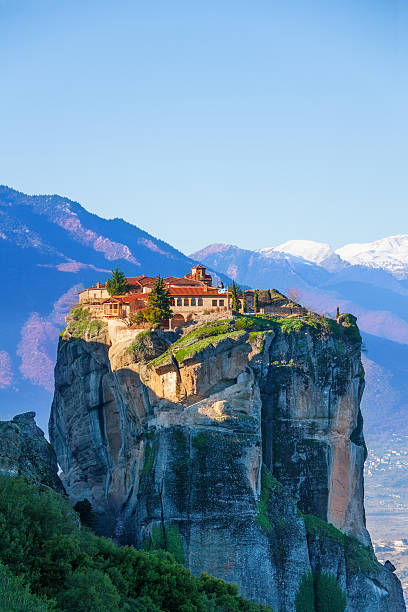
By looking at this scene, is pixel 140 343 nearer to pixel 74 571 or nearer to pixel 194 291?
pixel 194 291

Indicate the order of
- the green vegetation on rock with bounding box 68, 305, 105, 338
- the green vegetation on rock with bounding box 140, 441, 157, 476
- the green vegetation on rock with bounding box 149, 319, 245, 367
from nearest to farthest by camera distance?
the green vegetation on rock with bounding box 140, 441, 157, 476 → the green vegetation on rock with bounding box 149, 319, 245, 367 → the green vegetation on rock with bounding box 68, 305, 105, 338

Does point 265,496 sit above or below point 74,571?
above

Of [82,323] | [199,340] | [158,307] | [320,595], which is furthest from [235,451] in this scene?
[82,323]

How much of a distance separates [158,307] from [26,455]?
962 inches

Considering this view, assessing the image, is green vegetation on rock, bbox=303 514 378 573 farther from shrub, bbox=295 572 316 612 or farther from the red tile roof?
the red tile roof

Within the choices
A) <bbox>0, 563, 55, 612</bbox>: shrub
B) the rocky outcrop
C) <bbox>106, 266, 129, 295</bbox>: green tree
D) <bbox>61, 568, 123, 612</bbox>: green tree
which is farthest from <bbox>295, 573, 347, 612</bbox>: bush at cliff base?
<bbox>0, 563, 55, 612</bbox>: shrub

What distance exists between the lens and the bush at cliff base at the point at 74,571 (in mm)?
69938

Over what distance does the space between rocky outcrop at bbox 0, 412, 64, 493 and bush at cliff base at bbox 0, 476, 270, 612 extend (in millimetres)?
6280

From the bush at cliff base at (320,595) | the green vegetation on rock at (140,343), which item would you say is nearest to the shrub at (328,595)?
the bush at cliff base at (320,595)

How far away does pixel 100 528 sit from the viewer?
356 ft

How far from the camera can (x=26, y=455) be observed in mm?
97062

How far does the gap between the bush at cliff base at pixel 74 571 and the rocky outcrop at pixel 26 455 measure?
247 inches

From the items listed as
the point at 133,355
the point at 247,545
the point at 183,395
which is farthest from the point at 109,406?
the point at 247,545

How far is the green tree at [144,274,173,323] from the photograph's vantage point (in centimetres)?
11712
